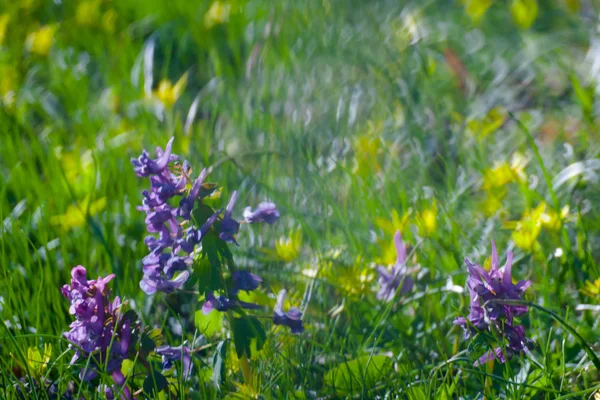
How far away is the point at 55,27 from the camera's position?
3160 mm

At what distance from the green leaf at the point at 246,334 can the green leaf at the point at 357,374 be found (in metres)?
0.16

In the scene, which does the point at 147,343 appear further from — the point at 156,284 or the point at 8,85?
the point at 8,85

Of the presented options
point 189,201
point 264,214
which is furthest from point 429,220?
point 189,201

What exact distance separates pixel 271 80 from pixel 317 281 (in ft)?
4.19

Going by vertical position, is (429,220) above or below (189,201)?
below

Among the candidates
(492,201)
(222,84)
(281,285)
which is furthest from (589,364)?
(222,84)

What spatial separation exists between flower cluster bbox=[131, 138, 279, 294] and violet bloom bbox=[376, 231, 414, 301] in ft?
1.26

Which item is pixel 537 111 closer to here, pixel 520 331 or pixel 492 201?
pixel 492 201

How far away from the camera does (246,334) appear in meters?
1.28

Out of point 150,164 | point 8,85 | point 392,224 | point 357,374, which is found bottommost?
point 357,374

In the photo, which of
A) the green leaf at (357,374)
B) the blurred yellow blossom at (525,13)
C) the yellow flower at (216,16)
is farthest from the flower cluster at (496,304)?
the yellow flower at (216,16)

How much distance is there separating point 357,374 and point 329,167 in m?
0.94

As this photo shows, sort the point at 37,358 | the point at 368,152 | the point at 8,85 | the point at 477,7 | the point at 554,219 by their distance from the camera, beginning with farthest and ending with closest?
the point at 477,7
the point at 8,85
the point at 368,152
the point at 554,219
the point at 37,358

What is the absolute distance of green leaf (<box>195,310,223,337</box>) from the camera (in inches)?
53.8
